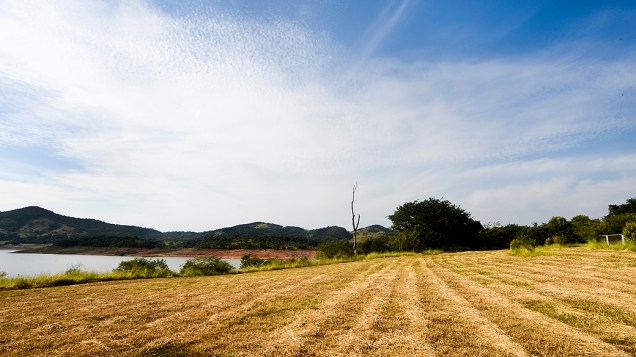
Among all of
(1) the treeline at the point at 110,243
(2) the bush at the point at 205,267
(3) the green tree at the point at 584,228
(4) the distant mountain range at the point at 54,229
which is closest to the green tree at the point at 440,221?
(3) the green tree at the point at 584,228

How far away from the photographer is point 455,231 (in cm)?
6381

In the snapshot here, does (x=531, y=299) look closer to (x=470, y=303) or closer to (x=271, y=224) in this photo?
(x=470, y=303)

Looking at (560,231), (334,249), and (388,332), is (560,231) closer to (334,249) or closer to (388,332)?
(334,249)

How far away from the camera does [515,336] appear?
5473mm

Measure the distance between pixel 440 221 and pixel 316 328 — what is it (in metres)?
62.2

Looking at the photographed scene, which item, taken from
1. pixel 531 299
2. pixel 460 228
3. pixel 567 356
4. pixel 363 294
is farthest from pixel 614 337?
pixel 460 228

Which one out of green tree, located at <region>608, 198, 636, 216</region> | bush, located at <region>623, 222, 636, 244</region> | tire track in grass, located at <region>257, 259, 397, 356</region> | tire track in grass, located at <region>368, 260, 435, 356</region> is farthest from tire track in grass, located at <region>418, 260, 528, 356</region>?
green tree, located at <region>608, 198, 636, 216</region>

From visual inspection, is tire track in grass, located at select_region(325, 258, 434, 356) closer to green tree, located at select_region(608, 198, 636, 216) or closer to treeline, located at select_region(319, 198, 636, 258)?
treeline, located at select_region(319, 198, 636, 258)

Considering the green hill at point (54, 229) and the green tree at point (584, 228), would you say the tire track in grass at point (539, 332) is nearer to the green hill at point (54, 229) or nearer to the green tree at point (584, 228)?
the green tree at point (584, 228)

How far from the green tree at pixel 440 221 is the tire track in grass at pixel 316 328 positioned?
170 feet

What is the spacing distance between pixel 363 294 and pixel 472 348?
18.9ft

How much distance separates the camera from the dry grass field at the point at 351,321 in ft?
17.2

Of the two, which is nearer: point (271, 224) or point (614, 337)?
point (614, 337)

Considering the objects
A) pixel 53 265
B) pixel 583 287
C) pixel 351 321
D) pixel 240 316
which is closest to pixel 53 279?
pixel 240 316
